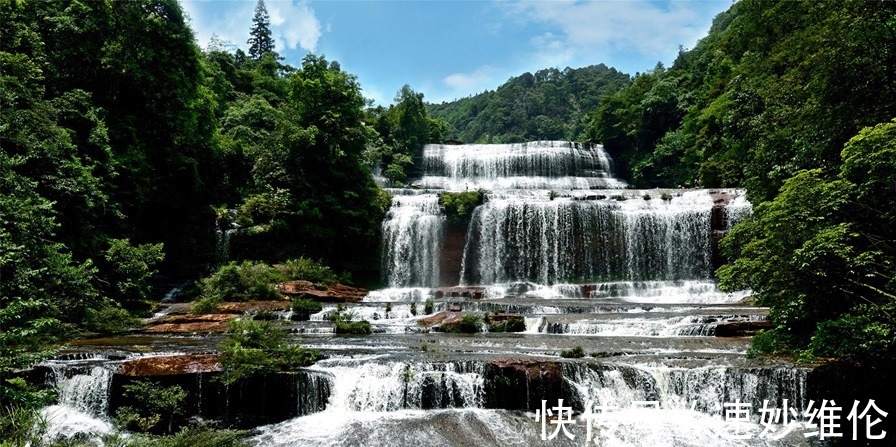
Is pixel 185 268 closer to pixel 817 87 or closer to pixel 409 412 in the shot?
pixel 409 412

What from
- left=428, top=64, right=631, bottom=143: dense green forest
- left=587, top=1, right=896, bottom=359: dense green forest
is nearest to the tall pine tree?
left=428, top=64, right=631, bottom=143: dense green forest

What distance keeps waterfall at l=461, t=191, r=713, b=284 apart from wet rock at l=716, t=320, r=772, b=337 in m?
10.6

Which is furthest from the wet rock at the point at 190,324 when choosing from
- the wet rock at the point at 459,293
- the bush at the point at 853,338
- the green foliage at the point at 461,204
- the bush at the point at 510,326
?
the bush at the point at 853,338

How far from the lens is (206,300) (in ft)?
55.4

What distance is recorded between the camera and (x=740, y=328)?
487 inches

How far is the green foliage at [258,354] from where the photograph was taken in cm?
878

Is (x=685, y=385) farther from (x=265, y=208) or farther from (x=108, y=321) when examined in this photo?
(x=265, y=208)

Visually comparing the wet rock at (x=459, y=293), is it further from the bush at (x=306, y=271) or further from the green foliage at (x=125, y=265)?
the green foliage at (x=125, y=265)

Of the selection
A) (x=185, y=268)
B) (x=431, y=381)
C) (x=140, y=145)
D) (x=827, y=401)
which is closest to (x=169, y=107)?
(x=140, y=145)

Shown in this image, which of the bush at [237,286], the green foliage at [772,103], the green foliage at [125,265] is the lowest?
the bush at [237,286]

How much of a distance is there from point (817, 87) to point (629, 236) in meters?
14.2

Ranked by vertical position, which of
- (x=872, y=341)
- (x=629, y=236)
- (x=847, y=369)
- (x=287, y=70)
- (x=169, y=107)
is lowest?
(x=847, y=369)

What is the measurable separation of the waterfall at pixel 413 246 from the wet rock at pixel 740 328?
15.0 m

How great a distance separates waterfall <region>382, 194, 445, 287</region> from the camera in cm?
2562
